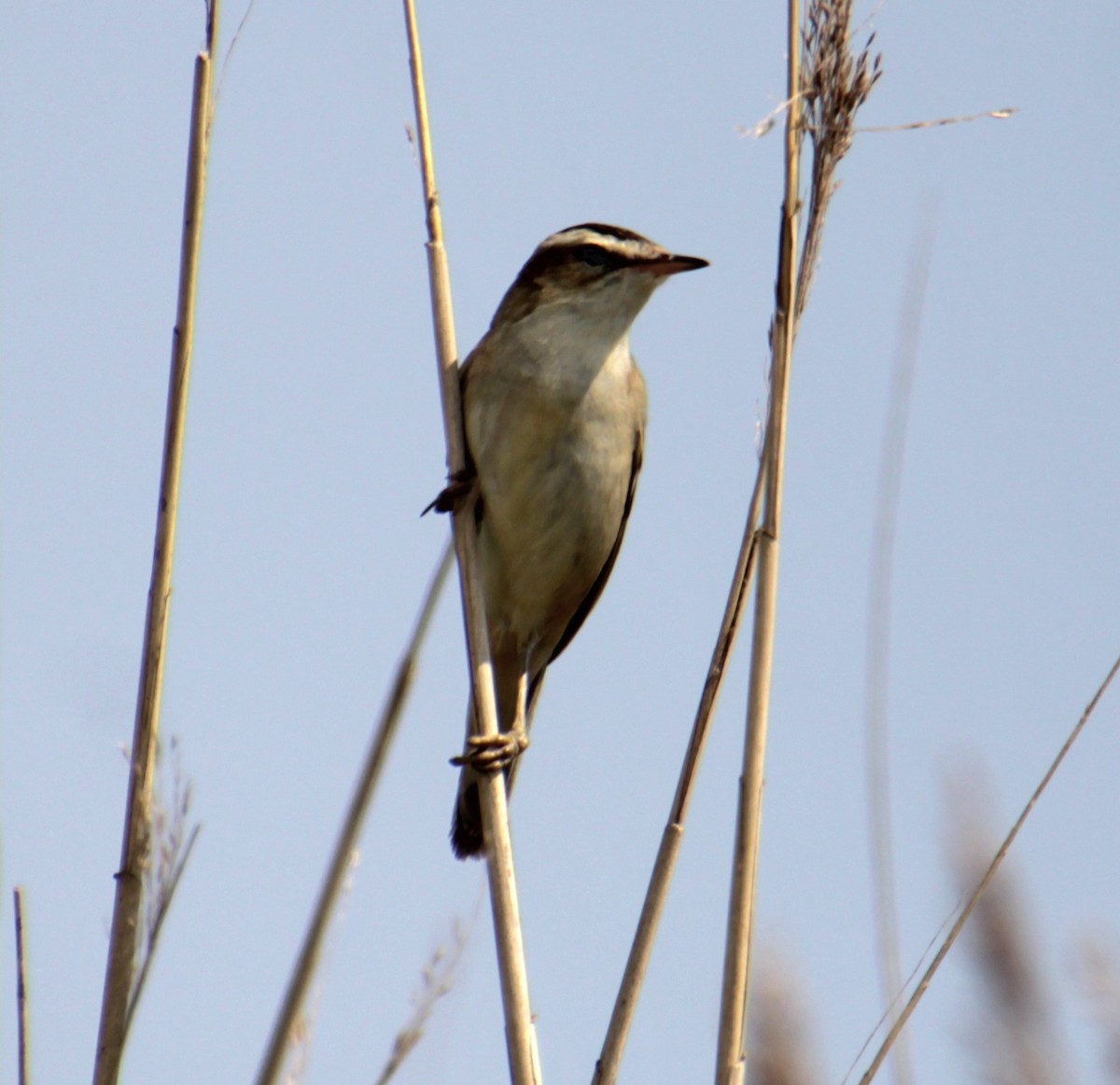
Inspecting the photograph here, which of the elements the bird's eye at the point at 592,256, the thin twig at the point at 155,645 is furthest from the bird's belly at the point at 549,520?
the thin twig at the point at 155,645

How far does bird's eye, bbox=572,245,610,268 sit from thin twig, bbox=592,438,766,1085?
1.78 m

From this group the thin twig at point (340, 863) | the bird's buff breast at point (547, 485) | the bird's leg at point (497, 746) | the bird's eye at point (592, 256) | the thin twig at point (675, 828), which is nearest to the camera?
the thin twig at point (340, 863)

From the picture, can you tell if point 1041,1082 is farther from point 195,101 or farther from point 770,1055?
point 195,101

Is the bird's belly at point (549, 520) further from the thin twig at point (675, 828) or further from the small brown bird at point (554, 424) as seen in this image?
the thin twig at point (675, 828)

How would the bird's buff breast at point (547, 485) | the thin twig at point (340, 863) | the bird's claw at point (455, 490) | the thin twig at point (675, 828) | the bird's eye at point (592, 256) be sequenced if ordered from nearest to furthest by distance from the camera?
the thin twig at point (340, 863) < the thin twig at point (675, 828) < the bird's claw at point (455, 490) < the bird's buff breast at point (547, 485) < the bird's eye at point (592, 256)

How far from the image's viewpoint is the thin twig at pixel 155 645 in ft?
5.85

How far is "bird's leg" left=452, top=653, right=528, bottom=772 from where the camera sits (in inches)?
92.0

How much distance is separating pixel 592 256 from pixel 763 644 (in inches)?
79.7

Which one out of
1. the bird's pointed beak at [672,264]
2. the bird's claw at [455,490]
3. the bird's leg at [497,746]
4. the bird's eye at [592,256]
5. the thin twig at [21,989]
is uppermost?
the bird's eye at [592,256]

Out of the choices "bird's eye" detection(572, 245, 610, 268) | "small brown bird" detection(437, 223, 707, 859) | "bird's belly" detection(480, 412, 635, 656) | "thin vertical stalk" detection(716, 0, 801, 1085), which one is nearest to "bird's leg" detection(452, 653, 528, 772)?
"small brown bird" detection(437, 223, 707, 859)

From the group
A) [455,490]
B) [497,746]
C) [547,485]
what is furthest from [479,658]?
[547,485]

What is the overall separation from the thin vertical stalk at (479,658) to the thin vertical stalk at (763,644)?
0.28 metres

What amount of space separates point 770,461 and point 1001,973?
86 centimetres

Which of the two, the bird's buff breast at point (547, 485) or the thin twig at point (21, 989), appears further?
the bird's buff breast at point (547, 485)
